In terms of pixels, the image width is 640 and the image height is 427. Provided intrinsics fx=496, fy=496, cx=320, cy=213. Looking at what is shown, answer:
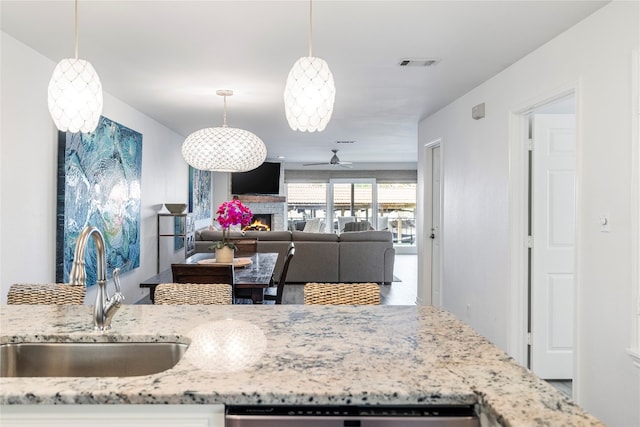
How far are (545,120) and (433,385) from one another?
304 cm

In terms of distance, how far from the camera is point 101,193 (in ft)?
14.7

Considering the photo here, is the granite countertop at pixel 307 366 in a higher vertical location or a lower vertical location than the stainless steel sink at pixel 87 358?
higher

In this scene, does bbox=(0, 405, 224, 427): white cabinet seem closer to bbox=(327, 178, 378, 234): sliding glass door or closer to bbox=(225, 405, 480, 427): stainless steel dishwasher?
bbox=(225, 405, 480, 427): stainless steel dishwasher

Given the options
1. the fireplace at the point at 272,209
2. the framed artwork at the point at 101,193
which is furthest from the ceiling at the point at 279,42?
the fireplace at the point at 272,209

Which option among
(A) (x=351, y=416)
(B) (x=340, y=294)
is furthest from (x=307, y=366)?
(B) (x=340, y=294)

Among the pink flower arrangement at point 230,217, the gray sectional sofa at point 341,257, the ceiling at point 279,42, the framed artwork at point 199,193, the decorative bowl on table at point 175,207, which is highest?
the ceiling at point 279,42

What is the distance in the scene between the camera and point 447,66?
3633mm

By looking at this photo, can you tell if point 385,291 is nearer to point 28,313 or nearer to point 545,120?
point 545,120

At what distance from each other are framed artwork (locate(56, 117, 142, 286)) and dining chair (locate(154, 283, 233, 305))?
70.0 inches

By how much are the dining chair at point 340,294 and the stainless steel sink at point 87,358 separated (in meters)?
0.82

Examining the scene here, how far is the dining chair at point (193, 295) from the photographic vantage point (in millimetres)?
2312

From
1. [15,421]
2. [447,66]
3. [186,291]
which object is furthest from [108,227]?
[15,421]

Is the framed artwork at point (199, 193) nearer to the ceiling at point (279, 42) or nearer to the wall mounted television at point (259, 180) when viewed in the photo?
the wall mounted television at point (259, 180)

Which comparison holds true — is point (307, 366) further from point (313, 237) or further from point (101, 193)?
point (313, 237)
